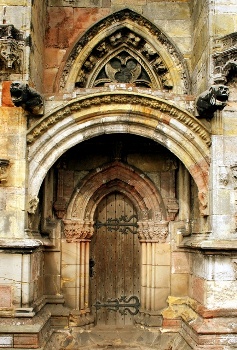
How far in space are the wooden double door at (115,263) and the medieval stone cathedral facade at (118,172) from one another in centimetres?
2

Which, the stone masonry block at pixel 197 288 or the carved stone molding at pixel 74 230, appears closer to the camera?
the stone masonry block at pixel 197 288

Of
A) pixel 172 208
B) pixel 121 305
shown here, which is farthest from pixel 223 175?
pixel 121 305

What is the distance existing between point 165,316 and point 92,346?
53.8 inches

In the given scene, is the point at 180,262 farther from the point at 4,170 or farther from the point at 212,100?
the point at 4,170

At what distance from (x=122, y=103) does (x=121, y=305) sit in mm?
3845

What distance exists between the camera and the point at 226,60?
7445 mm

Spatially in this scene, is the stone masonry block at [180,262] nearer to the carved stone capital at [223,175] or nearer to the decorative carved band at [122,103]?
the carved stone capital at [223,175]

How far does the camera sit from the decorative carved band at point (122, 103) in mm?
7371

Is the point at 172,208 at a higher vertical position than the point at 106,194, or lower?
lower

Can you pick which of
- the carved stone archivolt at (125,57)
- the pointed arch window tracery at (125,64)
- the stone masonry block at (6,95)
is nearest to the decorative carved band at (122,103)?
the stone masonry block at (6,95)

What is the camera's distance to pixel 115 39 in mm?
A: 9164

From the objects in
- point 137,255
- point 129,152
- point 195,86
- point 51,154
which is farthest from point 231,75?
point 137,255

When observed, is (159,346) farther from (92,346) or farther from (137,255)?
Answer: (137,255)

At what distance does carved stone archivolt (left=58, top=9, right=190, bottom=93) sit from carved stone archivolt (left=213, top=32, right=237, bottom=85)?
1396 millimetres
